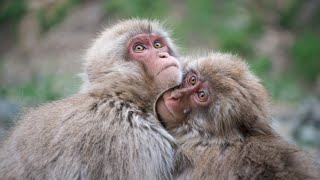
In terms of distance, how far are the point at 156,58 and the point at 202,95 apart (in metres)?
0.57

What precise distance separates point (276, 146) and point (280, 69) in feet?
26.0

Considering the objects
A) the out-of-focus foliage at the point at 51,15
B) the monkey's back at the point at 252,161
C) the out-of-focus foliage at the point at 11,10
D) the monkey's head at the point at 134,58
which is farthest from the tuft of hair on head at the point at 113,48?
the out-of-focus foliage at the point at 11,10

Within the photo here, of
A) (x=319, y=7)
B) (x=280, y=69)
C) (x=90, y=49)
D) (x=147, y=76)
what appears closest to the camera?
(x=147, y=76)

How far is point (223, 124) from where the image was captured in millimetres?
5605

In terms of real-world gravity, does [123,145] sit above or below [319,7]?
below

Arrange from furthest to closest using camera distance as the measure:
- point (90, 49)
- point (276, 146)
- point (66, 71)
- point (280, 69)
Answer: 1. point (280, 69)
2. point (66, 71)
3. point (90, 49)
4. point (276, 146)

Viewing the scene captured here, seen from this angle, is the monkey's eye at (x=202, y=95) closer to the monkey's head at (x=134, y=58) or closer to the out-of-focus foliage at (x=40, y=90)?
the monkey's head at (x=134, y=58)

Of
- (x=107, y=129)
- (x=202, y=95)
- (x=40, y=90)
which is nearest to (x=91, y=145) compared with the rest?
(x=107, y=129)

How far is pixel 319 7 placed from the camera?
1424cm

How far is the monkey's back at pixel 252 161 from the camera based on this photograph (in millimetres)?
5215

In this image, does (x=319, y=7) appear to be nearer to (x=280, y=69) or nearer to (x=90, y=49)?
(x=280, y=69)

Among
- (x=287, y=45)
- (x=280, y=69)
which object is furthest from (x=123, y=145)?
(x=287, y=45)

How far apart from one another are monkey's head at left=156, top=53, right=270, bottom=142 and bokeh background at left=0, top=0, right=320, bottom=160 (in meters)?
5.54

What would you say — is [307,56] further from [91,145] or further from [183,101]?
[91,145]
